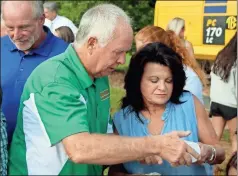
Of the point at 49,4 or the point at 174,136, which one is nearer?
the point at 174,136

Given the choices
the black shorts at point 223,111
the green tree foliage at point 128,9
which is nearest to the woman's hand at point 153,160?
the black shorts at point 223,111

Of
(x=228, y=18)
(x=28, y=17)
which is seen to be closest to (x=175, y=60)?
(x=28, y=17)

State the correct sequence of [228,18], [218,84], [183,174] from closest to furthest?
[183,174], [218,84], [228,18]

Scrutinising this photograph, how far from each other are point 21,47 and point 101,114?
110 cm

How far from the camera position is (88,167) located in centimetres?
294

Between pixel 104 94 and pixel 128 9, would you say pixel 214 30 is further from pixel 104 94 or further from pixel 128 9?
pixel 104 94

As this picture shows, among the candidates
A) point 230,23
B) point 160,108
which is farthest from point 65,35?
point 230,23

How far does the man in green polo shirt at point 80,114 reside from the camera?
250 centimetres

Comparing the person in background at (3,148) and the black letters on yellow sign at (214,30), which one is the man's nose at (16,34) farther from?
the black letters on yellow sign at (214,30)

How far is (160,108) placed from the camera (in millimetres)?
3197

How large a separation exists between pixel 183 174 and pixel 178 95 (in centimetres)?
45

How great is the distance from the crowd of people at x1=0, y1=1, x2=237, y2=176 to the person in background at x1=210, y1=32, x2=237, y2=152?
220 centimetres

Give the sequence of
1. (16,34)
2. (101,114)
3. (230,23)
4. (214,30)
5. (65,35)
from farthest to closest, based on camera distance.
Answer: (214,30) → (230,23) → (65,35) → (16,34) → (101,114)

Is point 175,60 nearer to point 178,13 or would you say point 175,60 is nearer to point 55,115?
point 55,115
